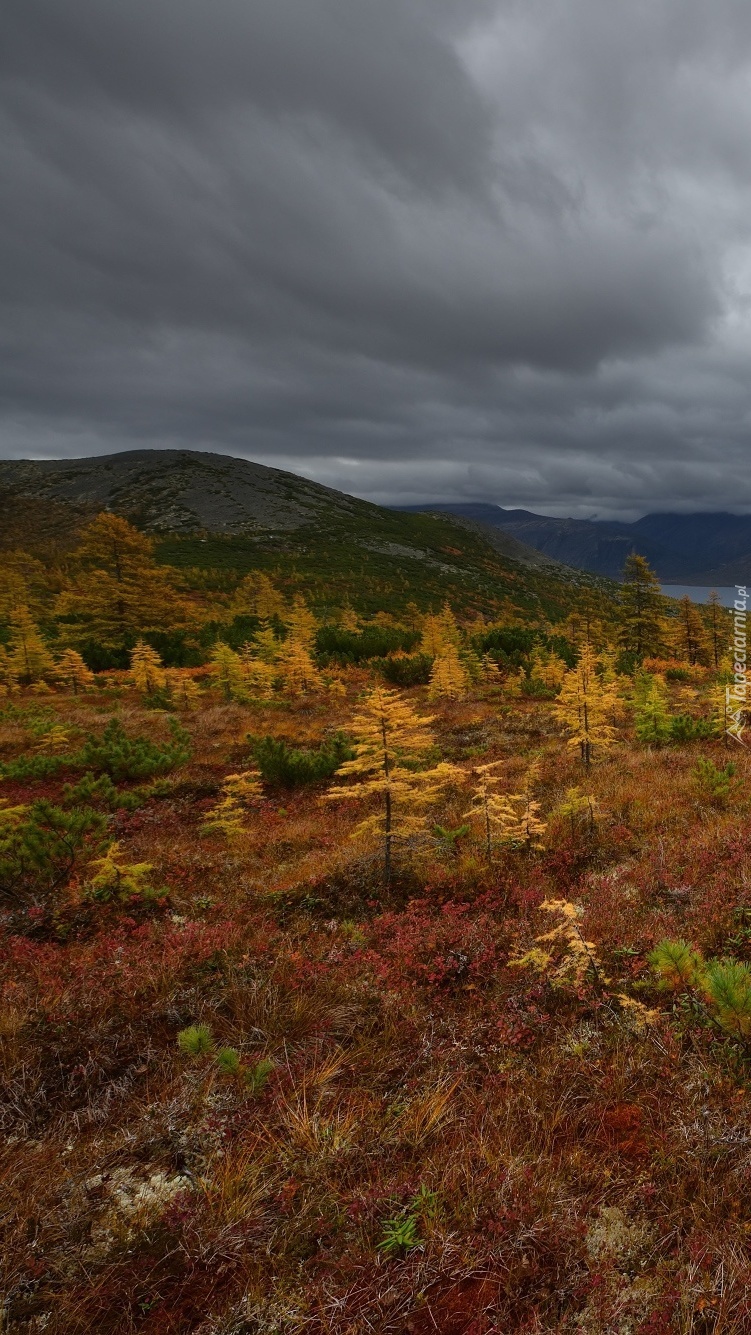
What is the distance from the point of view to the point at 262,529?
3821 inches

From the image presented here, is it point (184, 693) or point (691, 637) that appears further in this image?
point (691, 637)

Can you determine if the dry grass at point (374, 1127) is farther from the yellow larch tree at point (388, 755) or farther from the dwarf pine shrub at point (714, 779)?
the dwarf pine shrub at point (714, 779)

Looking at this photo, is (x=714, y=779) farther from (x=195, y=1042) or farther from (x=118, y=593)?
(x=118, y=593)

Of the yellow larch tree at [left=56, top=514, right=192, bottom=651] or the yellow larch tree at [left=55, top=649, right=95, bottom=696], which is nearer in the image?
the yellow larch tree at [left=55, top=649, right=95, bottom=696]

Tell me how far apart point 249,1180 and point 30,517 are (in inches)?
4425

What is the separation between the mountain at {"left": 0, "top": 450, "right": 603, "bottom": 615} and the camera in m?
75.4

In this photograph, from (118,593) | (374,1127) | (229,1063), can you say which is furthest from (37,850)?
(118,593)

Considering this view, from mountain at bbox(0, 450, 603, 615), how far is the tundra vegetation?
165ft

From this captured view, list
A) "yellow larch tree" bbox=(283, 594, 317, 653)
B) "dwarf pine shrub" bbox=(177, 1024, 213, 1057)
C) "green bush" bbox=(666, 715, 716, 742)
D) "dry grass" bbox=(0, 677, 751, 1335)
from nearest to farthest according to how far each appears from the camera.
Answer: "dry grass" bbox=(0, 677, 751, 1335) < "dwarf pine shrub" bbox=(177, 1024, 213, 1057) < "green bush" bbox=(666, 715, 716, 742) < "yellow larch tree" bbox=(283, 594, 317, 653)

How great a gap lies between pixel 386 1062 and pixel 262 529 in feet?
326

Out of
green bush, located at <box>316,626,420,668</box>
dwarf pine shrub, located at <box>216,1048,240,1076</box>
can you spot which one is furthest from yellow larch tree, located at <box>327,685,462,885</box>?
green bush, located at <box>316,626,420,668</box>

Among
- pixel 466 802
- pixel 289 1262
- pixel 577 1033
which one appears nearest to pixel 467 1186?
pixel 289 1262

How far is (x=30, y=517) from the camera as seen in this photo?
93.7 metres

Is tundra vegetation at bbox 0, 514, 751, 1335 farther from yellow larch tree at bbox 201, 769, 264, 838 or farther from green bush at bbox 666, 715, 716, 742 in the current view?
green bush at bbox 666, 715, 716, 742
